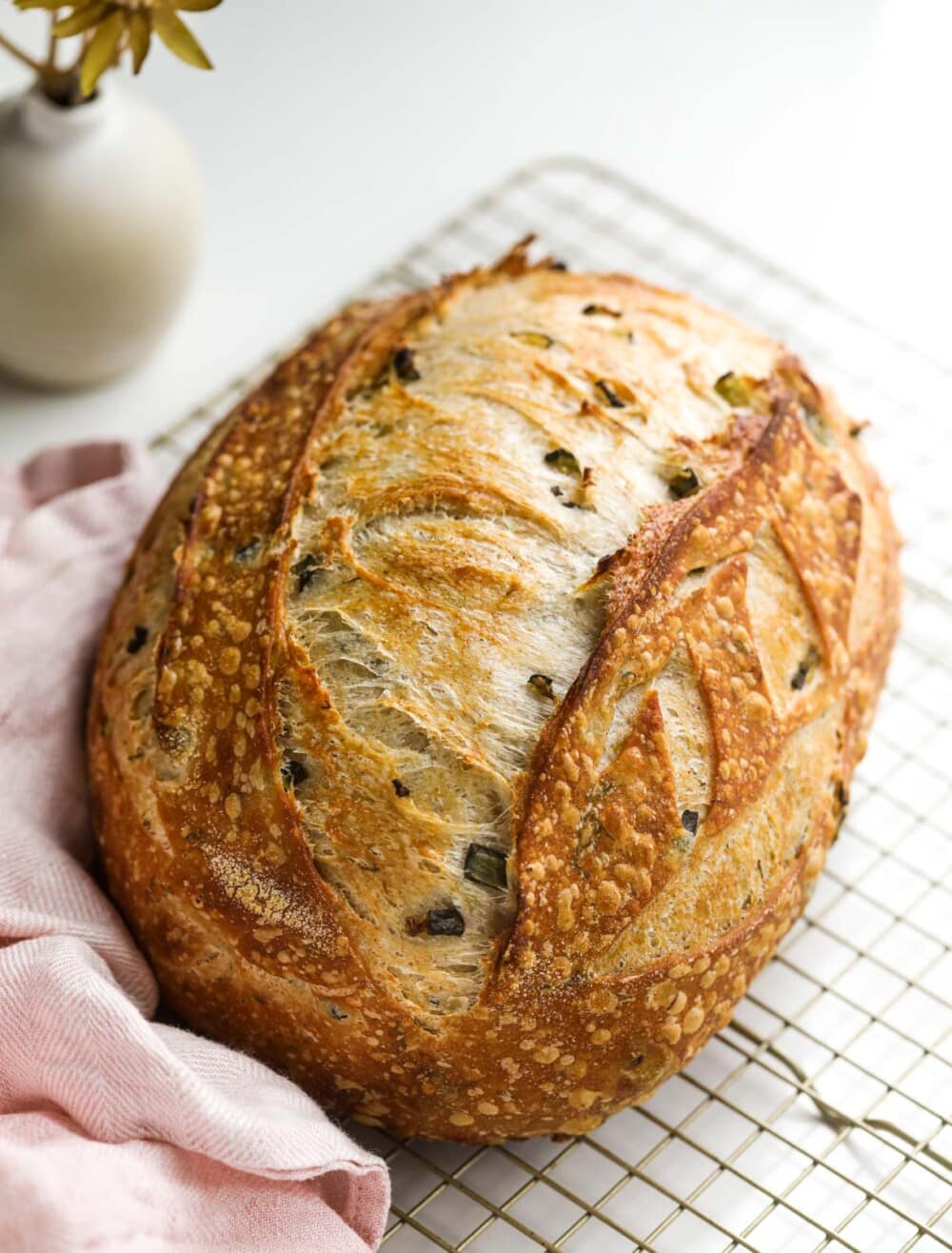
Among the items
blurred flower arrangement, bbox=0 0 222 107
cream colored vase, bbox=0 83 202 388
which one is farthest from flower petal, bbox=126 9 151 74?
cream colored vase, bbox=0 83 202 388

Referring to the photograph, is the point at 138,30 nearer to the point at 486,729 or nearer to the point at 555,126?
the point at 486,729

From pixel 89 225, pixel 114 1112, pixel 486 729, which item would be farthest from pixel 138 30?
pixel 114 1112

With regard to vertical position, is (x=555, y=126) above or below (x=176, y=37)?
below

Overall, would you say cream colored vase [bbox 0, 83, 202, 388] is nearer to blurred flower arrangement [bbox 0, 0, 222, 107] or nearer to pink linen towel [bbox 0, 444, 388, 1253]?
blurred flower arrangement [bbox 0, 0, 222, 107]

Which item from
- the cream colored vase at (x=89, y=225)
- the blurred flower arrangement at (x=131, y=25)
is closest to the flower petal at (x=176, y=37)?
the blurred flower arrangement at (x=131, y=25)

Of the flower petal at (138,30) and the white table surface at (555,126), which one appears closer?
the flower petal at (138,30)

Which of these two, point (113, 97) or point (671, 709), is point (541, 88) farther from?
point (671, 709)

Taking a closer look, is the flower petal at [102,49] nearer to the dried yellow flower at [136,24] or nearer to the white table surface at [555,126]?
the dried yellow flower at [136,24]
